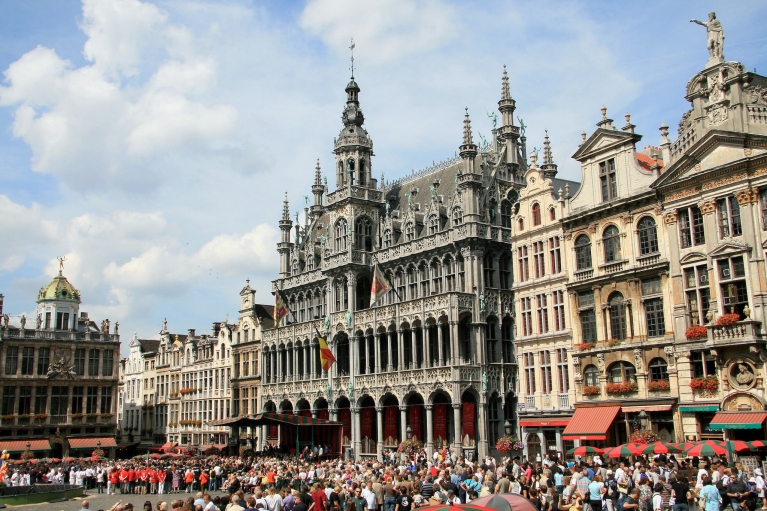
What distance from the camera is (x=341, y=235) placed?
56.3m

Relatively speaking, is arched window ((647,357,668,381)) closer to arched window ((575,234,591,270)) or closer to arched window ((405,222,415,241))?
arched window ((575,234,591,270))

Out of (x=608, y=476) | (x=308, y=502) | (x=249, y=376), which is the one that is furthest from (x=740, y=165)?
(x=249, y=376)

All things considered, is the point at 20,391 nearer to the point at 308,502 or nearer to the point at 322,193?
the point at 322,193

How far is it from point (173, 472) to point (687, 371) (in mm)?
25702

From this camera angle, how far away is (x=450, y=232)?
159ft

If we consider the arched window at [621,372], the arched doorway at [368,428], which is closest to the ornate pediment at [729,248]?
the arched window at [621,372]

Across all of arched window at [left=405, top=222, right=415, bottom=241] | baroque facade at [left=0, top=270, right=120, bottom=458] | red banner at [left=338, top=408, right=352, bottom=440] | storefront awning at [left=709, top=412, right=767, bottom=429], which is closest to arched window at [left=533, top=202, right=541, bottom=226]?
arched window at [left=405, top=222, right=415, bottom=241]

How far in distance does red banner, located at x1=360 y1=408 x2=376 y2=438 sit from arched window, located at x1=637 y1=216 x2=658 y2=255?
75.9 feet

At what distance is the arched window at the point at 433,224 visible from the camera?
1971 inches

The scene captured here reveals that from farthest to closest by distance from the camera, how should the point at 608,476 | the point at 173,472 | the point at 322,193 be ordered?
1. the point at 322,193
2. the point at 173,472
3. the point at 608,476

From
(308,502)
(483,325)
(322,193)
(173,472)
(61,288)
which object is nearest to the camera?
(308,502)

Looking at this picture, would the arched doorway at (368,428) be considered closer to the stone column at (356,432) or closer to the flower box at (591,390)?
the stone column at (356,432)

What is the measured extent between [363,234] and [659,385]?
26.6 meters

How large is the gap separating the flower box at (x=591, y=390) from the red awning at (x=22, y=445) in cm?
4993
